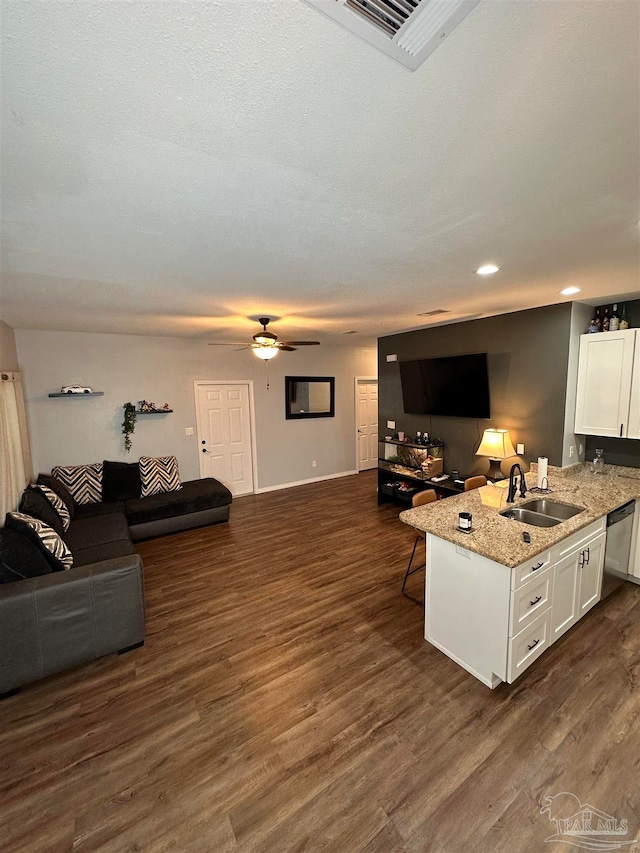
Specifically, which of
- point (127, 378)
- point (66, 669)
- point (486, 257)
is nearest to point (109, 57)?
point (486, 257)

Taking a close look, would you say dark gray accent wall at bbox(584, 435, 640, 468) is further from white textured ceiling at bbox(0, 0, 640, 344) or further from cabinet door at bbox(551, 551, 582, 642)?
Result: white textured ceiling at bbox(0, 0, 640, 344)

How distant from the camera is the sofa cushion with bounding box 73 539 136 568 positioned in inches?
115

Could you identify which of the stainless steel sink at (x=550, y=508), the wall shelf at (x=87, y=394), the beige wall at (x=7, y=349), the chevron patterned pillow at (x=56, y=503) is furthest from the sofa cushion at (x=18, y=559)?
the stainless steel sink at (x=550, y=508)

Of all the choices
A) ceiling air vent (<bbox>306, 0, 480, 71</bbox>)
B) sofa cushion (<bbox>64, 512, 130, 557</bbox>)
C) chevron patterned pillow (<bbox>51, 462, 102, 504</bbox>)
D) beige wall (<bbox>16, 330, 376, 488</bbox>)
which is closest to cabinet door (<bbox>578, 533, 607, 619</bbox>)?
ceiling air vent (<bbox>306, 0, 480, 71</bbox>)

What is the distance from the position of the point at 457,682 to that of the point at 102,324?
4.74 m

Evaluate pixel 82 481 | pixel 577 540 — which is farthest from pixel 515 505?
pixel 82 481

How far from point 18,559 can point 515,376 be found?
459 cm

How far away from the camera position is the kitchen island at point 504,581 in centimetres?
203

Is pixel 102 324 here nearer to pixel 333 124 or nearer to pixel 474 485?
pixel 333 124

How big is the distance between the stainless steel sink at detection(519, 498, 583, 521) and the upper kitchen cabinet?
3.40 feet

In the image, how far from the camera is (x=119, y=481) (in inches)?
183

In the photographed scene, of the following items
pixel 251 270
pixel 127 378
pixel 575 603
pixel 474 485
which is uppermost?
pixel 251 270

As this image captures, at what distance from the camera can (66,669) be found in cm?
236

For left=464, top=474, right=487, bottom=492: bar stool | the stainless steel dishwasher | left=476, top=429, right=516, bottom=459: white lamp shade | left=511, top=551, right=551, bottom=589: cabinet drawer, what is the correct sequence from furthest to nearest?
left=476, top=429, right=516, bottom=459: white lamp shade < left=464, top=474, right=487, bottom=492: bar stool < the stainless steel dishwasher < left=511, top=551, right=551, bottom=589: cabinet drawer
